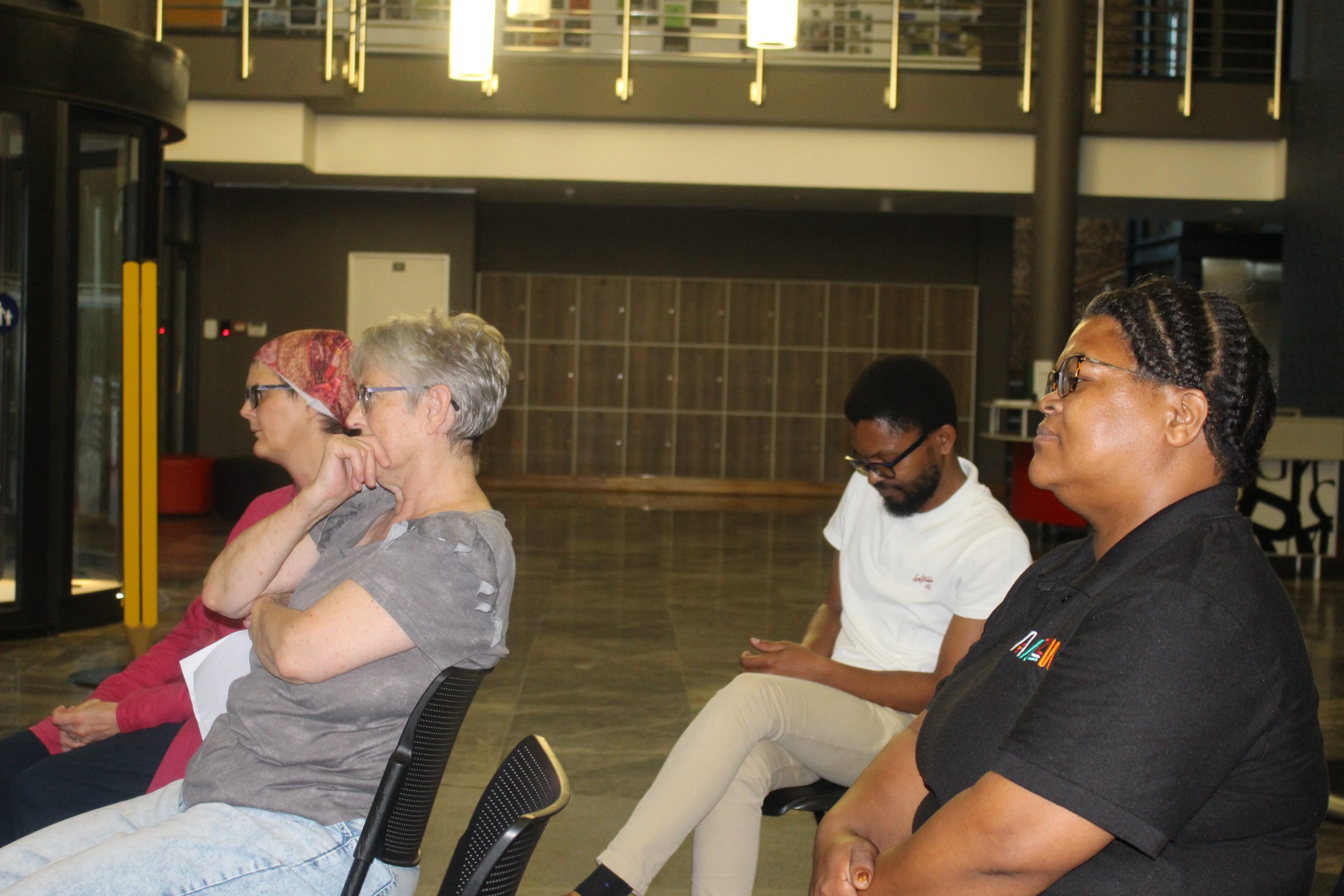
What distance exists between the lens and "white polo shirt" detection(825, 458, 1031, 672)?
2287mm

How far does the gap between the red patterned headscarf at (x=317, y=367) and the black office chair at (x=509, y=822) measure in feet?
3.02

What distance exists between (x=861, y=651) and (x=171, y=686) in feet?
4.34

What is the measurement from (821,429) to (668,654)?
7.63m

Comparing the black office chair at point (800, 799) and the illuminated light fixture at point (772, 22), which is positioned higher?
the illuminated light fixture at point (772, 22)

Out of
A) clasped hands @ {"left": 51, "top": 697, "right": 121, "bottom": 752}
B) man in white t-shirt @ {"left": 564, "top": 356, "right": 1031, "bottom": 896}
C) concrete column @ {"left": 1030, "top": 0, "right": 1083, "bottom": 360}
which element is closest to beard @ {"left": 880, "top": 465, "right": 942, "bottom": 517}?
man in white t-shirt @ {"left": 564, "top": 356, "right": 1031, "bottom": 896}

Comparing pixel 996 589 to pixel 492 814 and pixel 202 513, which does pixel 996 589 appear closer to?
pixel 492 814

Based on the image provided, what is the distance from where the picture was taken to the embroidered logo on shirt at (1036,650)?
4.27ft

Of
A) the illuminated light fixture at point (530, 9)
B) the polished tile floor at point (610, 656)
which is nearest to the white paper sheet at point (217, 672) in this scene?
the polished tile floor at point (610, 656)

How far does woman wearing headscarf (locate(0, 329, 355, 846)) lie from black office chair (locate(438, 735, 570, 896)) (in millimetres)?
741

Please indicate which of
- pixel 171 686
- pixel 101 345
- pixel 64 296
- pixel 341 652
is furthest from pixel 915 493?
pixel 101 345

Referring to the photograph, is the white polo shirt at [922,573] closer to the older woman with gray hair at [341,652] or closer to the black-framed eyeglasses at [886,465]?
the black-framed eyeglasses at [886,465]

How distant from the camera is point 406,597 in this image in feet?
5.15

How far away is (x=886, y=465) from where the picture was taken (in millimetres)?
2436

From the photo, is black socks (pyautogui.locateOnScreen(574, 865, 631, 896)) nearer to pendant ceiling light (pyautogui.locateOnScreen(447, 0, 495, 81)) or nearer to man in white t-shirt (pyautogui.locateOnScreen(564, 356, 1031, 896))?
man in white t-shirt (pyautogui.locateOnScreen(564, 356, 1031, 896))
